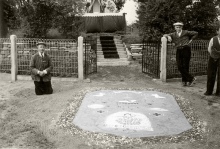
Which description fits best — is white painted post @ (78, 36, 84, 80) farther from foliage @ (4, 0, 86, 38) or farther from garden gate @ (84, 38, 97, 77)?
foliage @ (4, 0, 86, 38)

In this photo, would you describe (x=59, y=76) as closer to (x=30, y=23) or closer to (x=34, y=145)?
(x=34, y=145)

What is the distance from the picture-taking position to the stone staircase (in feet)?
55.2

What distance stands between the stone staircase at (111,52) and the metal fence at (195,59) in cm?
478

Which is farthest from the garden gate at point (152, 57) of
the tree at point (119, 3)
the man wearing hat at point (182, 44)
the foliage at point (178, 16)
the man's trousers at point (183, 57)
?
the tree at point (119, 3)

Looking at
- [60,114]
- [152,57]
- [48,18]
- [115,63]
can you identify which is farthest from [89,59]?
[48,18]

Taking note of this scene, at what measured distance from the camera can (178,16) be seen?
17.1 meters

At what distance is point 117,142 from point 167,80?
6448mm

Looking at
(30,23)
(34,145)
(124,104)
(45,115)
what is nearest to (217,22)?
(30,23)

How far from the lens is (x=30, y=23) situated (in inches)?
749

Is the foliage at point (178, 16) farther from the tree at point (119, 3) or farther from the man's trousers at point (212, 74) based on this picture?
the tree at point (119, 3)

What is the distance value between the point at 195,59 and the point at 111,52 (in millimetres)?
6736

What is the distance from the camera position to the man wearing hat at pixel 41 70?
9477 mm

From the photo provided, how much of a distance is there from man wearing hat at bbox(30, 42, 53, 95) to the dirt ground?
0.35 m

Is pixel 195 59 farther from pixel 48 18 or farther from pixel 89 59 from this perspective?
pixel 48 18
